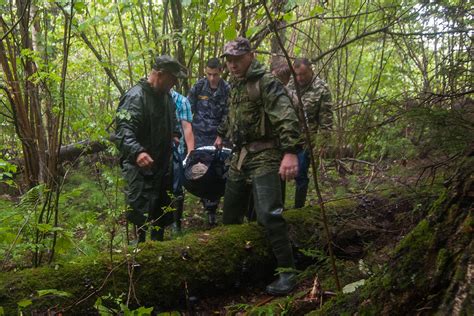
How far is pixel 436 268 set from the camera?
160 centimetres

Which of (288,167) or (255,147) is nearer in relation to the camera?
(288,167)

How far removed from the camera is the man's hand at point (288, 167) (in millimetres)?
3605

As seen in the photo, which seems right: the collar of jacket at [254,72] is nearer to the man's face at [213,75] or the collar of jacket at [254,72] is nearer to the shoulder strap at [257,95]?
the shoulder strap at [257,95]

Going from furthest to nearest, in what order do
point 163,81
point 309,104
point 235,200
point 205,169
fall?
point 309,104 < point 205,169 < point 163,81 < point 235,200

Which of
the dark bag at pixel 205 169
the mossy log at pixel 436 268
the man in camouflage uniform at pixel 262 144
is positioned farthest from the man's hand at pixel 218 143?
the mossy log at pixel 436 268

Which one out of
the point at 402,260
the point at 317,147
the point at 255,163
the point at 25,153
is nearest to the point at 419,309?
the point at 402,260

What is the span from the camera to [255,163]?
391cm

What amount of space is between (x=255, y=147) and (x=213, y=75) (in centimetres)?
255

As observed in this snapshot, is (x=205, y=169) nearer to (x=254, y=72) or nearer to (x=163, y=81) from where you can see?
(x=163, y=81)

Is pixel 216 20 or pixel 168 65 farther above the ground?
pixel 216 20

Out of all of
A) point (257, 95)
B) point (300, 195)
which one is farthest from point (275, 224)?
point (300, 195)

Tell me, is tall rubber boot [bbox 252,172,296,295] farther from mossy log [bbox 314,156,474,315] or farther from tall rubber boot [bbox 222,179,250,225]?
mossy log [bbox 314,156,474,315]

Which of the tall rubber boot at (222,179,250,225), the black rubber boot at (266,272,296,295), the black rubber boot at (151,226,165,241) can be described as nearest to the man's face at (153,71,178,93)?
the tall rubber boot at (222,179,250,225)

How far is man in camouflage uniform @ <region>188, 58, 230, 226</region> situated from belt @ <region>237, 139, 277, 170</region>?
2263mm
